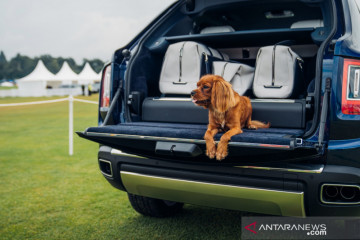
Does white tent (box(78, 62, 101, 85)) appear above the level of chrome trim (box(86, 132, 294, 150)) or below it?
above

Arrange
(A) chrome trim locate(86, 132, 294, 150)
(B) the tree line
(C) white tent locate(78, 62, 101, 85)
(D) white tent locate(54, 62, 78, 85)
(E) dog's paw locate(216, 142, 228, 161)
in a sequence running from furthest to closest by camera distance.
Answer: (B) the tree line → (C) white tent locate(78, 62, 101, 85) → (D) white tent locate(54, 62, 78, 85) → (E) dog's paw locate(216, 142, 228, 161) → (A) chrome trim locate(86, 132, 294, 150)

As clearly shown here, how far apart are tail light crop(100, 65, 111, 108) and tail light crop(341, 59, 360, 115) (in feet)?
6.01

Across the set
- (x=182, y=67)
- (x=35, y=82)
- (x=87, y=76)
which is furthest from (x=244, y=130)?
(x=87, y=76)

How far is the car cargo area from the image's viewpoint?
7.17 feet

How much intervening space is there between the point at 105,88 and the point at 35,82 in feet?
137

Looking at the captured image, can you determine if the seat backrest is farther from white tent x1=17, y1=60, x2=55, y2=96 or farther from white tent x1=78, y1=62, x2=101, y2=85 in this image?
white tent x1=78, y1=62, x2=101, y2=85

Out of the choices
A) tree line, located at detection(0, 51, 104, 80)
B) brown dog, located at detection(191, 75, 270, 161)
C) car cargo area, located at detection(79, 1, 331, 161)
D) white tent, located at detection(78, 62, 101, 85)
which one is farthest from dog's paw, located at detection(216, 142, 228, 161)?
tree line, located at detection(0, 51, 104, 80)

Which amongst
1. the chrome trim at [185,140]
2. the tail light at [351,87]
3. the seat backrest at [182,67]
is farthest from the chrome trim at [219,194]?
the seat backrest at [182,67]

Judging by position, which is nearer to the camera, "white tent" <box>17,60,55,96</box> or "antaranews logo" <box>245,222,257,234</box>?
"antaranews logo" <box>245,222,257,234</box>

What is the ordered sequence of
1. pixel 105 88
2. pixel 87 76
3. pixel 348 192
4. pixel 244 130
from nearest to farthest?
pixel 348 192 < pixel 244 130 < pixel 105 88 < pixel 87 76

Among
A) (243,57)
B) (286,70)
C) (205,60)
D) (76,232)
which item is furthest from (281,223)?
(243,57)

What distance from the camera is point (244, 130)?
245cm

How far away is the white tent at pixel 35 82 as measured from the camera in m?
40.1

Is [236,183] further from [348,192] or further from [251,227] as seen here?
[251,227]
